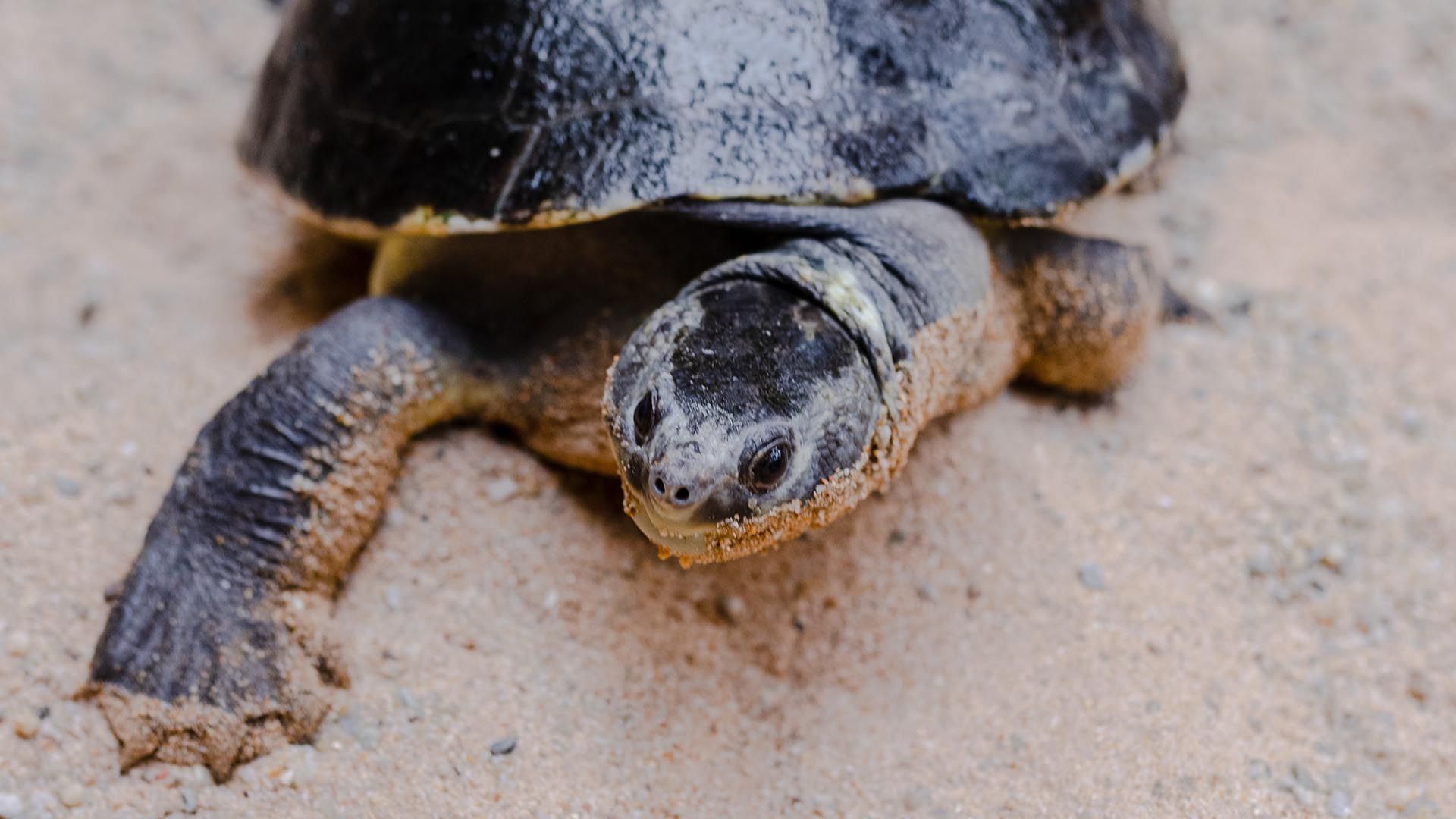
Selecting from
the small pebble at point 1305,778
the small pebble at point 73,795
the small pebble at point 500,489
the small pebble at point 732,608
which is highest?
the small pebble at point 500,489

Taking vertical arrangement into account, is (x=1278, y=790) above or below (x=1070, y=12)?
below

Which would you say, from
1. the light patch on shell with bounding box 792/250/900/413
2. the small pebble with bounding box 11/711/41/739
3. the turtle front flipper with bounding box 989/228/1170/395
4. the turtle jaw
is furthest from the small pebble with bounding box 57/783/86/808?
the turtle front flipper with bounding box 989/228/1170/395

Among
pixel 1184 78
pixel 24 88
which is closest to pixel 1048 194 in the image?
pixel 1184 78

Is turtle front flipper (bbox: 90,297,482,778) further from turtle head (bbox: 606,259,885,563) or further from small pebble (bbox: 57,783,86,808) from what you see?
turtle head (bbox: 606,259,885,563)

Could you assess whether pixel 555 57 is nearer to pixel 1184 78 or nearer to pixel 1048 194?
pixel 1048 194

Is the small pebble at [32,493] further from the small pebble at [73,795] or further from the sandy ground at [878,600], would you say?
the small pebble at [73,795]

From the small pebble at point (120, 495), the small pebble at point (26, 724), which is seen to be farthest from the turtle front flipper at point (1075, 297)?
the small pebble at point (26, 724)

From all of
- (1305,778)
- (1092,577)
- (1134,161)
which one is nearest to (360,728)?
(1092,577)
